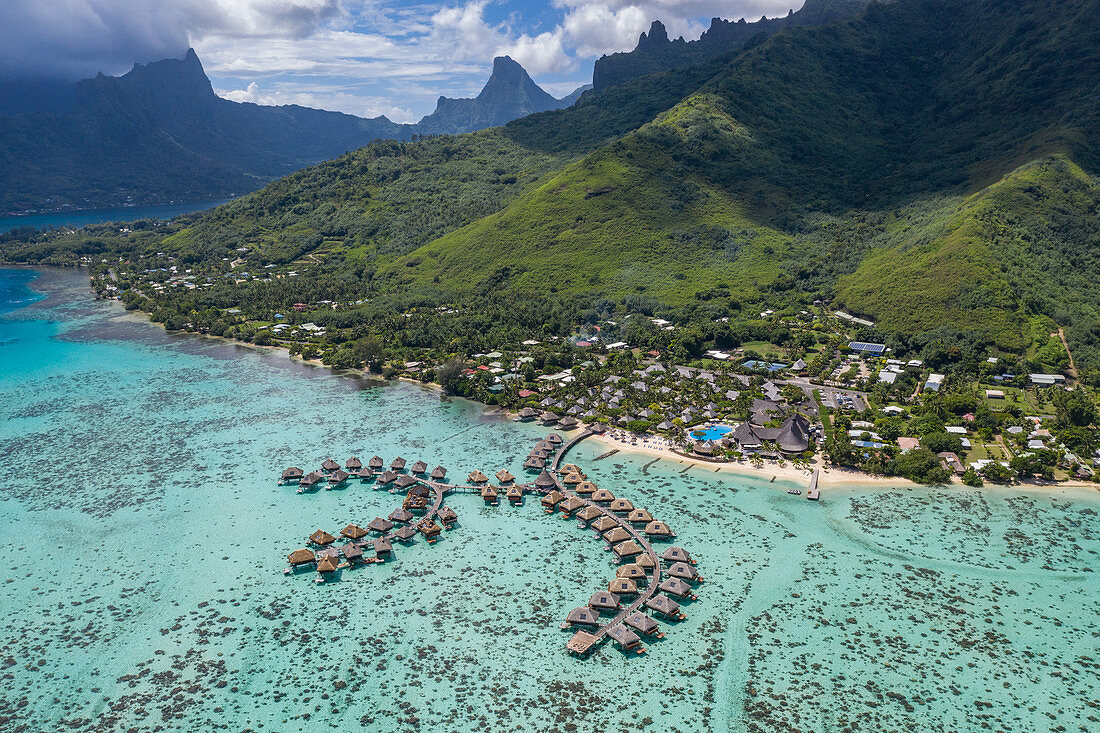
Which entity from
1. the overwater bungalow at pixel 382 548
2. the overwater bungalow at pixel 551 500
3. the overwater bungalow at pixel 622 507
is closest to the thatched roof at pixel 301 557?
the overwater bungalow at pixel 382 548

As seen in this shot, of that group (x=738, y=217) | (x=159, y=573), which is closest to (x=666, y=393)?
(x=159, y=573)

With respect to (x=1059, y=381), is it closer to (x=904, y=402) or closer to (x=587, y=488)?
(x=904, y=402)

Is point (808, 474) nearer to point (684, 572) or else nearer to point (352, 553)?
point (684, 572)

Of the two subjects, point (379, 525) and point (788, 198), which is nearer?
point (379, 525)

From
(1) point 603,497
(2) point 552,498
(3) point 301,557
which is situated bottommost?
(3) point 301,557

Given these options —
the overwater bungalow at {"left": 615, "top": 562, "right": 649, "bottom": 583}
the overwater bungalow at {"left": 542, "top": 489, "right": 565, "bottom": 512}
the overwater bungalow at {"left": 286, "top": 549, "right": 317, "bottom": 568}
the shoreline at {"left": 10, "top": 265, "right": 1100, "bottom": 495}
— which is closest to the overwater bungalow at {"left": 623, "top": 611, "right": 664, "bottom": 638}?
the overwater bungalow at {"left": 615, "top": 562, "right": 649, "bottom": 583}

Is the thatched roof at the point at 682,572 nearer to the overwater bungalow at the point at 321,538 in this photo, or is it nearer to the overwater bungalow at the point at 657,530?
the overwater bungalow at the point at 657,530

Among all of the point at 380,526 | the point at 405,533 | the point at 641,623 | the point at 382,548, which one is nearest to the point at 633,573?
the point at 641,623

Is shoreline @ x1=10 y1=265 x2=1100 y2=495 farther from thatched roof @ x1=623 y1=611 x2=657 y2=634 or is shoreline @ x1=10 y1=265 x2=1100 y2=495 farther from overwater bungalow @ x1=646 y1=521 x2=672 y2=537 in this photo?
thatched roof @ x1=623 y1=611 x2=657 y2=634
